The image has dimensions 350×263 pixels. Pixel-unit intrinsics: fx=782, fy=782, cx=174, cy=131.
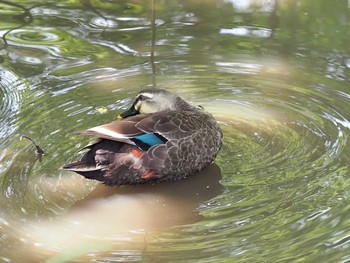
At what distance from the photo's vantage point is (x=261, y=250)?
14.4 ft

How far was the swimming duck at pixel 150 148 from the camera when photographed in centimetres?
512

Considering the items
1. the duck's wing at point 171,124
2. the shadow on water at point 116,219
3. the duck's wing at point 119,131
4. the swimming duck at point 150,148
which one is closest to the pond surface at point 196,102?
the shadow on water at point 116,219

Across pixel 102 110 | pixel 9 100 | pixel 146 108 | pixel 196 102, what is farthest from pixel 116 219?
pixel 9 100

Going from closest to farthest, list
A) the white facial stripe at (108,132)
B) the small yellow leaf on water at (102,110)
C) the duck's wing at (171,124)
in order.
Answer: the white facial stripe at (108,132), the duck's wing at (171,124), the small yellow leaf on water at (102,110)

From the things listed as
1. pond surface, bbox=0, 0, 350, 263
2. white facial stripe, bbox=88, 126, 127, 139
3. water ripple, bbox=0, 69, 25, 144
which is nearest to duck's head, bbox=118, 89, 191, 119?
pond surface, bbox=0, 0, 350, 263

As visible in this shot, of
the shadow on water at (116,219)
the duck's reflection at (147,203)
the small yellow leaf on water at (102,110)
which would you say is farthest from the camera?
the small yellow leaf on water at (102,110)

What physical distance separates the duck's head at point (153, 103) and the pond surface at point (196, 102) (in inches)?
18.7

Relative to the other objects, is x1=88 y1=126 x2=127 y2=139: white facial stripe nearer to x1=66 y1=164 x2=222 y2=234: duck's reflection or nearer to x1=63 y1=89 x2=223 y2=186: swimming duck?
x1=63 y1=89 x2=223 y2=186: swimming duck

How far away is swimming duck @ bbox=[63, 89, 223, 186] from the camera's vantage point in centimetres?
512

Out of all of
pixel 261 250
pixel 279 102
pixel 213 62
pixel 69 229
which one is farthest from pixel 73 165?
pixel 213 62

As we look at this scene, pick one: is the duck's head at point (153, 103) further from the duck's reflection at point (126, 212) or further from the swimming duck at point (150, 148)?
the duck's reflection at point (126, 212)

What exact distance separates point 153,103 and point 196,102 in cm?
84

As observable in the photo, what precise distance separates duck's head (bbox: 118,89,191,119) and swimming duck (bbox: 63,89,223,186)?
0.31 ft

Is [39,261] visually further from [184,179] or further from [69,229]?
[184,179]
